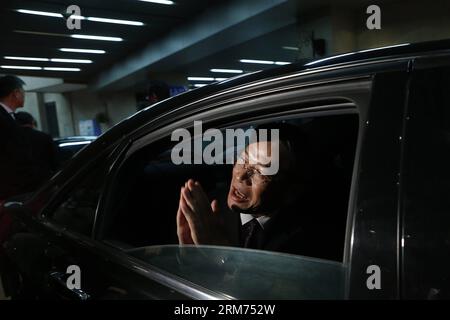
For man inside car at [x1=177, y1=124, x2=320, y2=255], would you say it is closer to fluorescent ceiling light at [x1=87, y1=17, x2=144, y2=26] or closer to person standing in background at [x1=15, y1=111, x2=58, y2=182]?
person standing in background at [x1=15, y1=111, x2=58, y2=182]

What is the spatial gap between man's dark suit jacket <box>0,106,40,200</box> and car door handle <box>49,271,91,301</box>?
5.93ft

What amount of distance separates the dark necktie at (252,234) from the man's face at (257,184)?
0.12 feet

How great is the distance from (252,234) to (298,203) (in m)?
0.17

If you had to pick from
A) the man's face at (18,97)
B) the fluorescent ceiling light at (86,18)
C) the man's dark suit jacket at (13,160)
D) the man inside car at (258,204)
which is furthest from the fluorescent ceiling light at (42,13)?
the man inside car at (258,204)

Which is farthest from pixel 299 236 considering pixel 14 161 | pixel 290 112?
pixel 14 161

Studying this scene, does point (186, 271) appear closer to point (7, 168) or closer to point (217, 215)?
point (217, 215)

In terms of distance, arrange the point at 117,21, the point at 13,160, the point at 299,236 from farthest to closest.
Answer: the point at 117,21 → the point at 13,160 → the point at 299,236

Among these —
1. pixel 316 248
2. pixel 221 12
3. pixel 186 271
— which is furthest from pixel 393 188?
pixel 221 12

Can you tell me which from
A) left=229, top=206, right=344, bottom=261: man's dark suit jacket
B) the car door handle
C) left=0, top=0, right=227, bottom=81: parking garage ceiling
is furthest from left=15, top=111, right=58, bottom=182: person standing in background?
left=0, top=0, right=227, bottom=81: parking garage ceiling

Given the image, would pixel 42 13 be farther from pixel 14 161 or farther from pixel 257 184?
pixel 257 184

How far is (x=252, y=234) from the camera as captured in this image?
108cm

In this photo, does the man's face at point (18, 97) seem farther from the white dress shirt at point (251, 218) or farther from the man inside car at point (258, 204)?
the white dress shirt at point (251, 218)

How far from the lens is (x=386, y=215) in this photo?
647 millimetres
